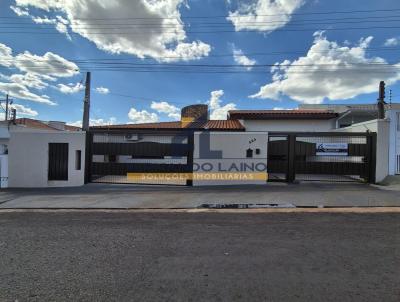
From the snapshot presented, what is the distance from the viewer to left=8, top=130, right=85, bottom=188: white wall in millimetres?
14805

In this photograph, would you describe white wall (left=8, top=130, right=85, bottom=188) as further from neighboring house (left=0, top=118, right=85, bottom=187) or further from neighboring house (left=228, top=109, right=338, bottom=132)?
neighboring house (left=228, top=109, right=338, bottom=132)

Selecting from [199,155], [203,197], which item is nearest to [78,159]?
[199,155]

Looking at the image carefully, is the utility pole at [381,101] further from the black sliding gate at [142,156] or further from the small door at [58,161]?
the small door at [58,161]

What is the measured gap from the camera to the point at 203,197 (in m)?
10.8

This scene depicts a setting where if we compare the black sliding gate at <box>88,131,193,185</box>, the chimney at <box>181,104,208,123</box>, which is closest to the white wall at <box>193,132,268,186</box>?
the black sliding gate at <box>88,131,193,185</box>

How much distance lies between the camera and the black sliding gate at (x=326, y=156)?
1337 centimetres

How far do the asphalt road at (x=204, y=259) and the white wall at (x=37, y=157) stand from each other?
768cm

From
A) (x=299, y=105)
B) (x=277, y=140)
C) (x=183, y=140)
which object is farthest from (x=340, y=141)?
(x=299, y=105)

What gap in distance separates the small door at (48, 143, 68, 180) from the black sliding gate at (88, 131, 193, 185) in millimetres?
1292

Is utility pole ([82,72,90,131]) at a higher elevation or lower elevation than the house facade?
A: higher

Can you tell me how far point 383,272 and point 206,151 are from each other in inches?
417

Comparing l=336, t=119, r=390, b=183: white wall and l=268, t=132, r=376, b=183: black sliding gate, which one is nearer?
l=336, t=119, r=390, b=183: white wall

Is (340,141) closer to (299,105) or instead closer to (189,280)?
(189,280)

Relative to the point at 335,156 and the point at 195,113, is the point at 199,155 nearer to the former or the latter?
the point at 335,156
